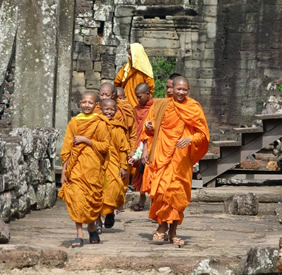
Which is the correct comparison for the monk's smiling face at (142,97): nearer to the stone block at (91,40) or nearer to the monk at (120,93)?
the monk at (120,93)

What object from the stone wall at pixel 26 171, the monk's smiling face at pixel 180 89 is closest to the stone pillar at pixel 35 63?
the stone wall at pixel 26 171

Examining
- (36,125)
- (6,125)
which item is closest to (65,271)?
(36,125)

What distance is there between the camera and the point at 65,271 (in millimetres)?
7891

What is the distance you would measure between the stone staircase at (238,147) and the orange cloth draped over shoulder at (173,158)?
17.6 feet

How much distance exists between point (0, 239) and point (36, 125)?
4.66m

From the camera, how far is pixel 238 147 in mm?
15125

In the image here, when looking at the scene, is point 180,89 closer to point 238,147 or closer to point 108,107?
point 108,107

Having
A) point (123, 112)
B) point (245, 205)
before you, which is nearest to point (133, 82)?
point (123, 112)

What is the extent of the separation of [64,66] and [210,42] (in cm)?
1075

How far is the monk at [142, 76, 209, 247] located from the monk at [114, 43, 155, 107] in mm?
3657

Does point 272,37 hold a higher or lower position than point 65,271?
higher

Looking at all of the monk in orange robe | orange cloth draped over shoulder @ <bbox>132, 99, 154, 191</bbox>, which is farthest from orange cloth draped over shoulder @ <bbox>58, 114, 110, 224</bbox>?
orange cloth draped over shoulder @ <bbox>132, 99, 154, 191</bbox>

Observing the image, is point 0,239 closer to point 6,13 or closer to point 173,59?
point 6,13

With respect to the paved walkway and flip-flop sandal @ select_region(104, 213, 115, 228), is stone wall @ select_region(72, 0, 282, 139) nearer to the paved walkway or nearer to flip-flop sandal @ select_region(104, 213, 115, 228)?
the paved walkway
